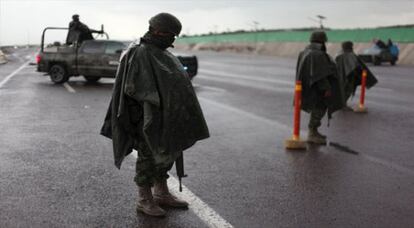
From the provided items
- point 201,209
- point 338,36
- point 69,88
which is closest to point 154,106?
point 201,209

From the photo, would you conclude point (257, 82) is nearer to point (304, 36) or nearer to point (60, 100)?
point (60, 100)

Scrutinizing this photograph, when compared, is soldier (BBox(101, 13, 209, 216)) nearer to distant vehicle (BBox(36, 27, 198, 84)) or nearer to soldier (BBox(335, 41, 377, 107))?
soldier (BBox(335, 41, 377, 107))

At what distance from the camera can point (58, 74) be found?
62.0 feet

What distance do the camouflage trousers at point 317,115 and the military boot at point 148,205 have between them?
14.0 feet

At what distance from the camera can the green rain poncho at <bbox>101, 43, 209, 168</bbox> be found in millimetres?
4492

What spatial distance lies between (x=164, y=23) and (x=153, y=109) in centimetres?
73

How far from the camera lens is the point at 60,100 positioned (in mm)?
13797

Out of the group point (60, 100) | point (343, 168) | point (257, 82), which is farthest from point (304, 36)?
point (343, 168)

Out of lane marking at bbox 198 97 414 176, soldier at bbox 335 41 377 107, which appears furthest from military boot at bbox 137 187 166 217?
soldier at bbox 335 41 377 107

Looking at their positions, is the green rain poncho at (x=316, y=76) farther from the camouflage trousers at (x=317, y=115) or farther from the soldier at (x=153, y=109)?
the soldier at (x=153, y=109)

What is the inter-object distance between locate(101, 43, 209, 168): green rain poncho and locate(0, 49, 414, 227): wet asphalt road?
2.17ft

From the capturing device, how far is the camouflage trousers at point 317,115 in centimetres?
848

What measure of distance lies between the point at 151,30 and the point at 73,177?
7.41ft

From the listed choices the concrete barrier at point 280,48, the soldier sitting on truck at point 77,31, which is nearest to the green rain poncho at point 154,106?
the soldier sitting on truck at point 77,31
